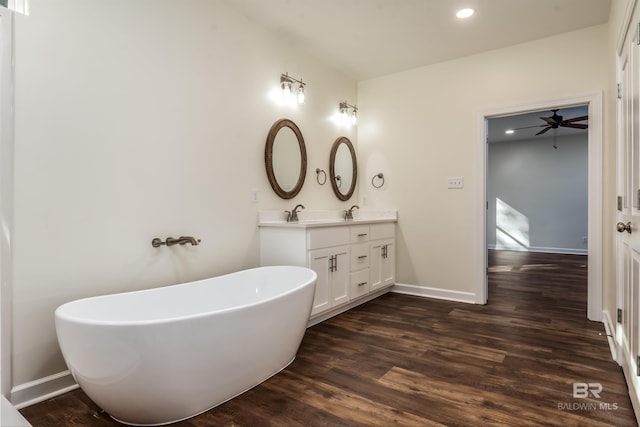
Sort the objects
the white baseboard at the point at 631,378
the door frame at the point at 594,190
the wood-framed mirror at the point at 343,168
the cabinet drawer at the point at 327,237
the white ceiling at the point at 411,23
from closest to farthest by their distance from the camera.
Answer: the white baseboard at the point at 631,378
the white ceiling at the point at 411,23
the cabinet drawer at the point at 327,237
the door frame at the point at 594,190
the wood-framed mirror at the point at 343,168

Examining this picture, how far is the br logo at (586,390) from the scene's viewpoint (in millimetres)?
1860

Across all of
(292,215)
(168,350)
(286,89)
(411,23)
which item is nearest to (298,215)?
(292,215)

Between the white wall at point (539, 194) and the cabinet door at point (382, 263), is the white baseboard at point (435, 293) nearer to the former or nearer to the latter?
the cabinet door at point (382, 263)

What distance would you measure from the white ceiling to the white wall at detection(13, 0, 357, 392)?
36cm

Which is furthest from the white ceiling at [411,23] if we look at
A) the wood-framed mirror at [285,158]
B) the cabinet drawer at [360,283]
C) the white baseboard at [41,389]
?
the white baseboard at [41,389]

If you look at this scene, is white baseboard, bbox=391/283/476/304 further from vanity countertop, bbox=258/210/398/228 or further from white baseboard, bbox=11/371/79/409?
white baseboard, bbox=11/371/79/409

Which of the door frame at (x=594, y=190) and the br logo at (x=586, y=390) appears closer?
the br logo at (x=586, y=390)

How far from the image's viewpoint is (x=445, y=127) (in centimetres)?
382

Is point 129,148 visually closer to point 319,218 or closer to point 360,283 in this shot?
point 319,218

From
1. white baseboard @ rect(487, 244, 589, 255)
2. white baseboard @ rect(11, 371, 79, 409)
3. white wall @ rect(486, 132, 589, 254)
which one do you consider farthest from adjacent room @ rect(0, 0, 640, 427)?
white wall @ rect(486, 132, 589, 254)

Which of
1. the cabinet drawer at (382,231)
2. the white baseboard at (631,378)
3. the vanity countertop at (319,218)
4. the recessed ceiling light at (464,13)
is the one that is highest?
the recessed ceiling light at (464,13)

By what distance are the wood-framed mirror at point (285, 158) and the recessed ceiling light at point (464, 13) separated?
166 cm

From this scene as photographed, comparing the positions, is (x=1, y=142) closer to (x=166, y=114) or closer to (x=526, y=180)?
(x=166, y=114)

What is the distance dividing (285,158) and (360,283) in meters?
1.40
